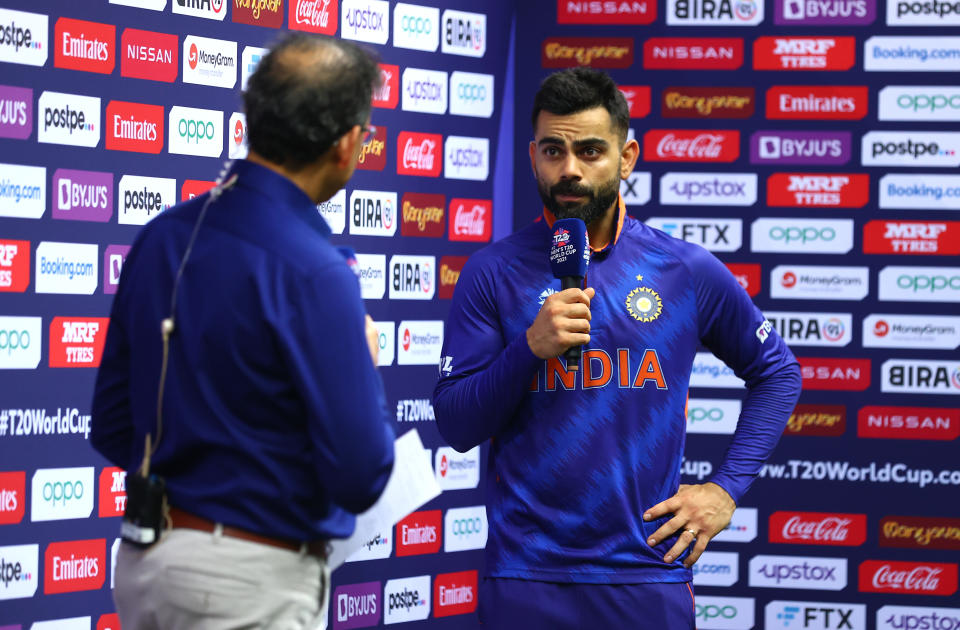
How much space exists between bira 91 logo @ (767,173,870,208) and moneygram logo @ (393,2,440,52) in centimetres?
134

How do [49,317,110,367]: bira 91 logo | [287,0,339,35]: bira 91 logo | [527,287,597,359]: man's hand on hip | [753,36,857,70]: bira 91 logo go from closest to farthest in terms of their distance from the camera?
[527,287,597,359]: man's hand on hip, [49,317,110,367]: bira 91 logo, [287,0,339,35]: bira 91 logo, [753,36,857,70]: bira 91 logo

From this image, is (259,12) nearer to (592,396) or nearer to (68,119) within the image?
(68,119)

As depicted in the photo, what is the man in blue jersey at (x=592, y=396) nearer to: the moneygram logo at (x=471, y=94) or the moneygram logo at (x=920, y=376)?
the moneygram logo at (x=471, y=94)

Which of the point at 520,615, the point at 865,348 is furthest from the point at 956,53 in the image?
the point at 520,615

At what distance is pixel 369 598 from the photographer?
4016mm

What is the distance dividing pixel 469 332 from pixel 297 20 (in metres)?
1.87

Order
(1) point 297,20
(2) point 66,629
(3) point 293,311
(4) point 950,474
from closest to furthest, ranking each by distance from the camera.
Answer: (3) point 293,311 → (2) point 66,629 → (1) point 297,20 → (4) point 950,474

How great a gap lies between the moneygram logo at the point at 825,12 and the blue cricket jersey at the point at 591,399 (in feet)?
7.60

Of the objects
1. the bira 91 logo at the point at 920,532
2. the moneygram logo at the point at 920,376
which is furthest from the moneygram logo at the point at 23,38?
the bira 91 logo at the point at 920,532

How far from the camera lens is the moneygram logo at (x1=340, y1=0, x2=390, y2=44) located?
3977mm

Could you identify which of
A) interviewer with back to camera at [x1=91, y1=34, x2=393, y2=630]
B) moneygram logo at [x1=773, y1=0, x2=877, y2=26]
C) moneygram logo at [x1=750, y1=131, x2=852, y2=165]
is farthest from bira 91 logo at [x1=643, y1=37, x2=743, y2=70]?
interviewer with back to camera at [x1=91, y1=34, x2=393, y2=630]

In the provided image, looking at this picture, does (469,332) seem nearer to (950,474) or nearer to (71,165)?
(71,165)

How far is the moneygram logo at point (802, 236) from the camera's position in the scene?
438 centimetres

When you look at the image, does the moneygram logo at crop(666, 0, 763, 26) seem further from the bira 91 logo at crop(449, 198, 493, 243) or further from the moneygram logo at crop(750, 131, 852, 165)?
the bira 91 logo at crop(449, 198, 493, 243)
